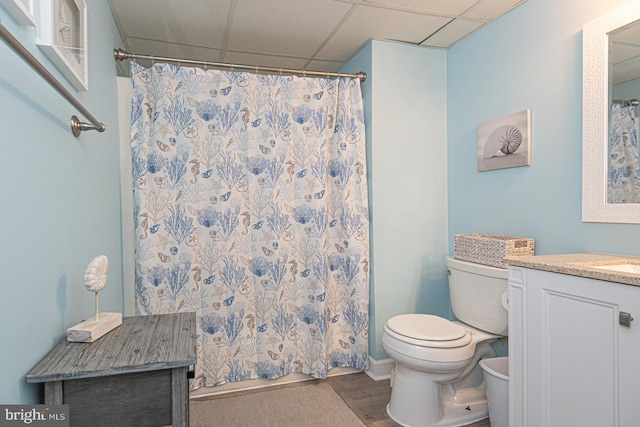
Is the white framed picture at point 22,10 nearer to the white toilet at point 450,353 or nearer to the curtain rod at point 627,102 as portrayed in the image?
the white toilet at point 450,353

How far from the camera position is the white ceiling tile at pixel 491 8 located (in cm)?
196

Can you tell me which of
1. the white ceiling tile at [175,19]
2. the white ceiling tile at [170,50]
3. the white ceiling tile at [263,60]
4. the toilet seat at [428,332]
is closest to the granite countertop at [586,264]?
the toilet seat at [428,332]

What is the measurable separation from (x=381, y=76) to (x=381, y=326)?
163 centimetres

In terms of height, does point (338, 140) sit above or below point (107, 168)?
above

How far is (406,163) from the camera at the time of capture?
251 centimetres

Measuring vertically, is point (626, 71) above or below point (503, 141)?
above

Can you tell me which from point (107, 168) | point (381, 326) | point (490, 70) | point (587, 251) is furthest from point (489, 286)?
point (107, 168)

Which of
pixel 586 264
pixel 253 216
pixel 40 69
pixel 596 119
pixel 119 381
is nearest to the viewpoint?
pixel 40 69

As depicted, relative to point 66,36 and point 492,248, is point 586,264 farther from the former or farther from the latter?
point 66,36

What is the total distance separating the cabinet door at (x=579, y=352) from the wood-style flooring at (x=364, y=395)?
76 cm

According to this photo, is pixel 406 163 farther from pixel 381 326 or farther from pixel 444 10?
pixel 381 326

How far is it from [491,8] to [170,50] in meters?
1.97

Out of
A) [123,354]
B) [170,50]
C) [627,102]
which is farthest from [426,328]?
[170,50]

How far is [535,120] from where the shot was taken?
1.92m
